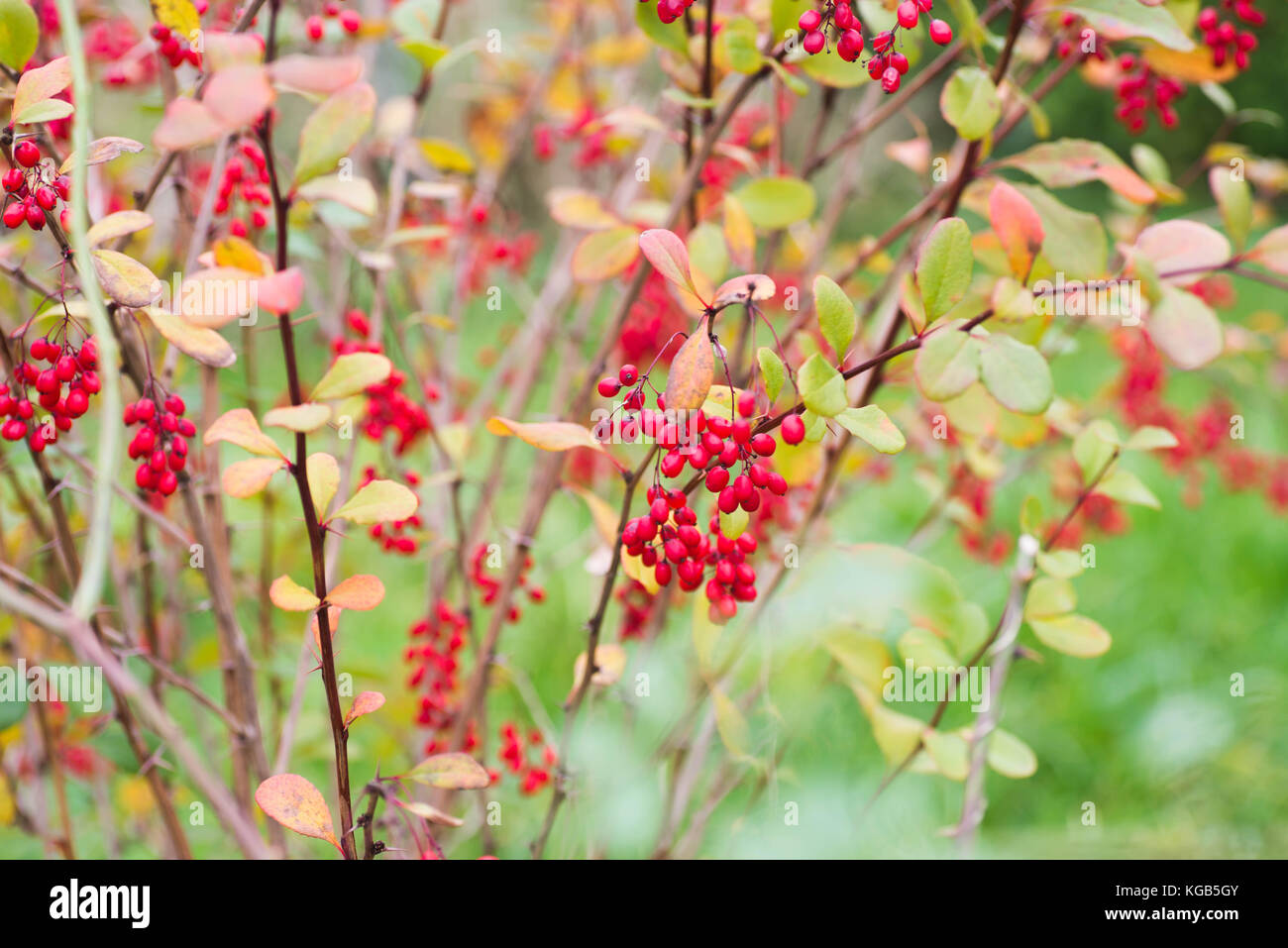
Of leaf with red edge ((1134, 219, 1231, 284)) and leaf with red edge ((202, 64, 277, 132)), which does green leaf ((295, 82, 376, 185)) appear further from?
leaf with red edge ((1134, 219, 1231, 284))

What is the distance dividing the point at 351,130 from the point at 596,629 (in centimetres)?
38

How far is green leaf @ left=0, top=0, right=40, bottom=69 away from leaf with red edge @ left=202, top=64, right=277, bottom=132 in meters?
0.29

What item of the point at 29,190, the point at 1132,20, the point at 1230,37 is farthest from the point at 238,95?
the point at 1230,37

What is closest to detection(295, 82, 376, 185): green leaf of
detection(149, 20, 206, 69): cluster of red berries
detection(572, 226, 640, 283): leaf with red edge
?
detection(149, 20, 206, 69): cluster of red berries

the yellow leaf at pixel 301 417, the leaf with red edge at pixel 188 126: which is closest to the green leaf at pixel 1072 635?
the yellow leaf at pixel 301 417

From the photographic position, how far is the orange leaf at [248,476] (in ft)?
1.88

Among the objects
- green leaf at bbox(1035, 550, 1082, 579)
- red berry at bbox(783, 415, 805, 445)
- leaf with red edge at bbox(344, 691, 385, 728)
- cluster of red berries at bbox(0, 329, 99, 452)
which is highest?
red berry at bbox(783, 415, 805, 445)

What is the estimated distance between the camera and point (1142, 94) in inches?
39.3

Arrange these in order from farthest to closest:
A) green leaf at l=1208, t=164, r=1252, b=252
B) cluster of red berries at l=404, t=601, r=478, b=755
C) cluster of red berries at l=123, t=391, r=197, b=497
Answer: cluster of red berries at l=404, t=601, r=478, b=755
green leaf at l=1208, t=164, r=1252, b=252
cluster of red berries at l=123, t=391, r=197, b=497

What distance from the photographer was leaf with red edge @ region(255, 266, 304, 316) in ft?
1.52
